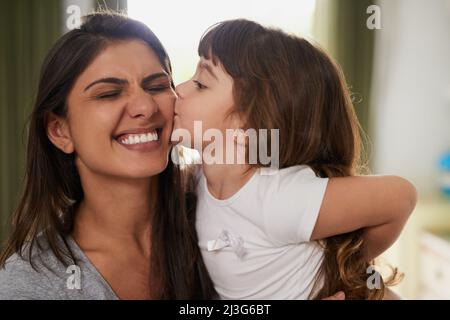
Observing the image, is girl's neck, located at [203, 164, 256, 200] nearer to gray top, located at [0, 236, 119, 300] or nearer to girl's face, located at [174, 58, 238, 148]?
girl's face, located at [174, 58, 238, 148]

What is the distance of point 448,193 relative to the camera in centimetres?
205

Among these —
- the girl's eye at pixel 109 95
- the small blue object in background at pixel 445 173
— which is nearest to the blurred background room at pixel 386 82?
the small blue object in background at pixel 445 173

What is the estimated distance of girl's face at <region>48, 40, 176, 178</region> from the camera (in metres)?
0.87

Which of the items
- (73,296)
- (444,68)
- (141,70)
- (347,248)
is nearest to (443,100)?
(444,68)

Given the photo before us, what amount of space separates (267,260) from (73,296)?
0.32 metres

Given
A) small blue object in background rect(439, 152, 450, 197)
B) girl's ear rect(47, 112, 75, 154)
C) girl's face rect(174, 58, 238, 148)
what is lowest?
small blue object in background rect(439, 152, 450, 197)

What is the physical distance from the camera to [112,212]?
98cm

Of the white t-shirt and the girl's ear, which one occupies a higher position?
the girl's ear

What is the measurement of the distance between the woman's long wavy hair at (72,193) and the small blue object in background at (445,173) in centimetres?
138

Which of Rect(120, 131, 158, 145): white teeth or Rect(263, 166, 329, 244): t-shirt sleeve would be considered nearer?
Rect(263, 166, 329, 244): t-shirt sleeve

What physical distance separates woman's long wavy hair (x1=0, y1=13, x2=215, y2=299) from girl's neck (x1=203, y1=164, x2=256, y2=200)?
110mm

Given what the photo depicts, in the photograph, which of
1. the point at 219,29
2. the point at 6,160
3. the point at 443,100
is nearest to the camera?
the point at 219,29

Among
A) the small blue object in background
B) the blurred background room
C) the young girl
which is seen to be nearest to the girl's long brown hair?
the young girl

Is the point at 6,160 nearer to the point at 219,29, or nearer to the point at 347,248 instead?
the point at 219,29
